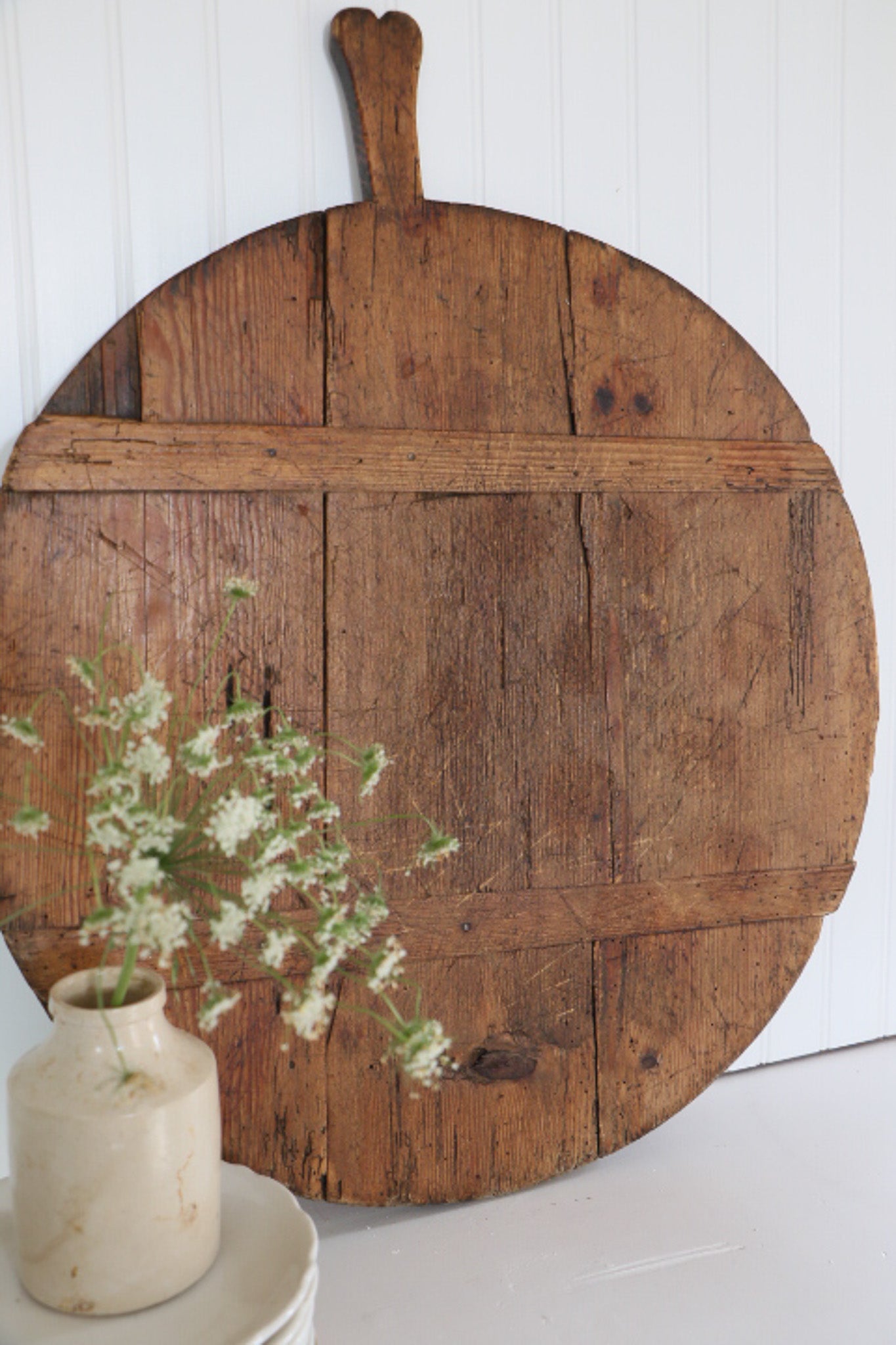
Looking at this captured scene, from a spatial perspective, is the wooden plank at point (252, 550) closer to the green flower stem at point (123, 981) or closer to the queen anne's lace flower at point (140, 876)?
the green flower stem at point (123, 981)

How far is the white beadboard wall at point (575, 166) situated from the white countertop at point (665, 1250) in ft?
0.87

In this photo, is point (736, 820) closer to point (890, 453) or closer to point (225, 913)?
point (890, 453)

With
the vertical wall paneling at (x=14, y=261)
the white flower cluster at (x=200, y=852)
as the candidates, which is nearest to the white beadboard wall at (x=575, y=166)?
the vertical wall paneling at (x=14, y=261)

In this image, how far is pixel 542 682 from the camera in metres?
1.60

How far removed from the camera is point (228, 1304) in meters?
1.11

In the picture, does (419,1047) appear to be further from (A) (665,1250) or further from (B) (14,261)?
(B) (14,261)

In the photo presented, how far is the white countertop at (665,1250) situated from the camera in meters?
1.35

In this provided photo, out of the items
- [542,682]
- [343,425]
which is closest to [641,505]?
[542,682]

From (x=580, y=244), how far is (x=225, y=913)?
1.07m

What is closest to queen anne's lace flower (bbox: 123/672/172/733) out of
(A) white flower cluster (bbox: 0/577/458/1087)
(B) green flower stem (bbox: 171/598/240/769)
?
(A) white flower cluster (bbox: 0/577/458/1087)

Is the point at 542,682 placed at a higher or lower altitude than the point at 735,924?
higher

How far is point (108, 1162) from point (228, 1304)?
0.20m

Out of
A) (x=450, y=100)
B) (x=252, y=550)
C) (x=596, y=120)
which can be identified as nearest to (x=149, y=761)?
(x=252, y=550)

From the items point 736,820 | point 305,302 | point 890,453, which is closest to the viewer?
point 305,302
